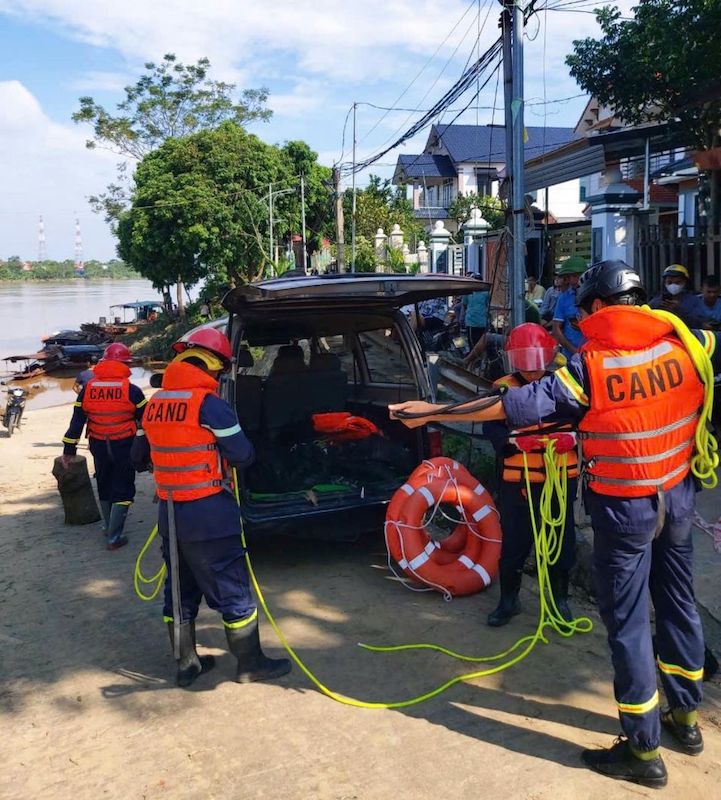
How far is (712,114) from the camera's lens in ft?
33.0

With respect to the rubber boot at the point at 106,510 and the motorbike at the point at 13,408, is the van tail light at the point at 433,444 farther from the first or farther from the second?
the motorbike at the point at 13,408

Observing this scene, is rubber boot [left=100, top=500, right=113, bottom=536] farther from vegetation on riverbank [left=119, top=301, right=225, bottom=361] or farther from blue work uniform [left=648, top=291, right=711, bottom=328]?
vegetation on riverbank [left=119, top=301, right=225, bottom=361]

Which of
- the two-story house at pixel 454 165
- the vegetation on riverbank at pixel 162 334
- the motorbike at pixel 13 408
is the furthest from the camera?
the two-story house at pixel 454 165

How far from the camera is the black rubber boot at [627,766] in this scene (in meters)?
2.93

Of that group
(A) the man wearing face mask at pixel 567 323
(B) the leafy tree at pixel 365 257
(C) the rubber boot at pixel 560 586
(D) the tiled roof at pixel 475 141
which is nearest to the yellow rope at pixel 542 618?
(C) the rubber boot at pixel 560 586

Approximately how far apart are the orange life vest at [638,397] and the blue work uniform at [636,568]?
61 mm

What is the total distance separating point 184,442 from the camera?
386 cm

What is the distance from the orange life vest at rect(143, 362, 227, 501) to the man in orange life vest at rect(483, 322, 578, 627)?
1.57 m

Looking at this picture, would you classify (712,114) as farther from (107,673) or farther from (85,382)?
(107,673)

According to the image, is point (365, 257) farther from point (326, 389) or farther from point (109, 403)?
point (109, 403)

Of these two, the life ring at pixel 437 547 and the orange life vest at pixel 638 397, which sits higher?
the orange life vest at pixel 638 397

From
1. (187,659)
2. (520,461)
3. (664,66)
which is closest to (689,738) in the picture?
(520,461)

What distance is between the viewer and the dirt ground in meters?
3.08

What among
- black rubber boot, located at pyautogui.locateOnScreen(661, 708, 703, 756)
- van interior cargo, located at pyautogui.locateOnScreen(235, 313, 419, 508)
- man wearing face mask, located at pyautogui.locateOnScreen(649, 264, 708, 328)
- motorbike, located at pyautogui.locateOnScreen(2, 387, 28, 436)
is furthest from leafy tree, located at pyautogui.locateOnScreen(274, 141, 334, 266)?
black rubber boot, located at pyautogui.locateOnScreen(661, 708, 703, 756)
